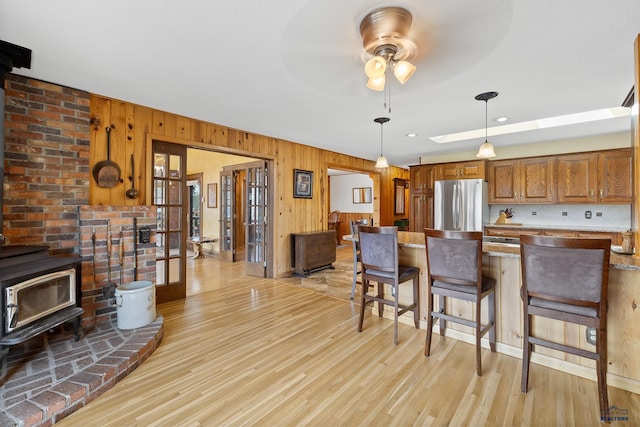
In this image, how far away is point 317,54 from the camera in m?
2.13

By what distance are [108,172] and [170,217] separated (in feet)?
2.73

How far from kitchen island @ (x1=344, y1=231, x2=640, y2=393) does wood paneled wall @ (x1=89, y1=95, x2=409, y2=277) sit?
2620mm

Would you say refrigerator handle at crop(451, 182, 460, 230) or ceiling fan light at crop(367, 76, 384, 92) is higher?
ceiling fan light at crop(367, 76, 384, 92)

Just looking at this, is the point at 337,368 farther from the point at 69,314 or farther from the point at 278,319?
the point at 69,314

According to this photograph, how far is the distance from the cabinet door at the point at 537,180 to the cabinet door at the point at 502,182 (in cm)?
10

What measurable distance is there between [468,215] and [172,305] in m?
4.95

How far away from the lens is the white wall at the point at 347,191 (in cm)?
938

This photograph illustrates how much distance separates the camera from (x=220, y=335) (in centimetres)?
271

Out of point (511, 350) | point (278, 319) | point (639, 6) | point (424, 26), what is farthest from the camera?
point (278, 319)

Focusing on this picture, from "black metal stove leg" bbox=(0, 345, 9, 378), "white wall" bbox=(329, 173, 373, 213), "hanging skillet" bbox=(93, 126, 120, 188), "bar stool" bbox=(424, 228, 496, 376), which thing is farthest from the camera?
"white wall" bbox=(329, 173, 373, 213)

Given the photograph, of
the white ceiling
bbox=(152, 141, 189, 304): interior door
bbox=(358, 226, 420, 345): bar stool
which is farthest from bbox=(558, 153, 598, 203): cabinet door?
bbox=(152, 141, 189, 304): interior door

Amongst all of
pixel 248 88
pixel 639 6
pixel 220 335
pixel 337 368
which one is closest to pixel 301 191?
pixel 248 88

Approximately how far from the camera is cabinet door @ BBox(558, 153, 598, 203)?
14.5 ft

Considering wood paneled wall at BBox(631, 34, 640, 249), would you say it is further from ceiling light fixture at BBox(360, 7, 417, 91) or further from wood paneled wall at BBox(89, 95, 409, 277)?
wood paneled wall at BBox(89, 95, 409, 277)
